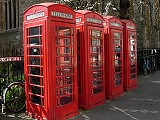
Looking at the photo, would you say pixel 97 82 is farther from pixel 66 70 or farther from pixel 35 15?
pixel 35 15

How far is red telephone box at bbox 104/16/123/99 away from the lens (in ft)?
26.9

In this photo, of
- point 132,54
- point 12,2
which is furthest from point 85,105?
point 12,2

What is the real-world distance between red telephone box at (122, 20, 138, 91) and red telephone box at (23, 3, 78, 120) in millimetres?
3632

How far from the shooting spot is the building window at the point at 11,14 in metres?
16.5

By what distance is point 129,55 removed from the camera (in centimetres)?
978

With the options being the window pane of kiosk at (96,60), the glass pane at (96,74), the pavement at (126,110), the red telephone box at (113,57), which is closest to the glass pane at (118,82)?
the red telephone box at (113,57)

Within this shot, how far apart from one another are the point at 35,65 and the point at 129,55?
4757mm

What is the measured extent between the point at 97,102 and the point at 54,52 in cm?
238

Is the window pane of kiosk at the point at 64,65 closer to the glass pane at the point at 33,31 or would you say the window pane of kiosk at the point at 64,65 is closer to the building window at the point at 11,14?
the glass pane at the point at 33,31

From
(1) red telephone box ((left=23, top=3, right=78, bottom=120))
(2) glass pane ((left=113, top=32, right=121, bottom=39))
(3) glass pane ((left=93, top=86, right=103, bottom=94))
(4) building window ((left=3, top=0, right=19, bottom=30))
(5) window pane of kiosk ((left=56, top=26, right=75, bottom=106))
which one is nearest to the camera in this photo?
(1) red telephone box ((left=23, top=3, right=78, bottom=120))

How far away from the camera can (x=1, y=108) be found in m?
6.50

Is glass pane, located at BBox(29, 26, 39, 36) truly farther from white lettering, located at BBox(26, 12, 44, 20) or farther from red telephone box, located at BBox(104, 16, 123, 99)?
red telephone box, located at BBox(104, 16, 123, 99)

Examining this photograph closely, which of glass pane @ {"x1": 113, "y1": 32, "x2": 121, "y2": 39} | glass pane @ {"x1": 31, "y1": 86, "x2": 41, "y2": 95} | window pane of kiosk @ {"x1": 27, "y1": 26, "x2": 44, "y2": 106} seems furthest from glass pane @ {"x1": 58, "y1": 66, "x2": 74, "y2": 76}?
glass pane @ {"x1": 113, "y1": 32, "x2": 121, "y2": 39}

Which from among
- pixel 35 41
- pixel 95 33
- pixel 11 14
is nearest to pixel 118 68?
pixel 95 33
